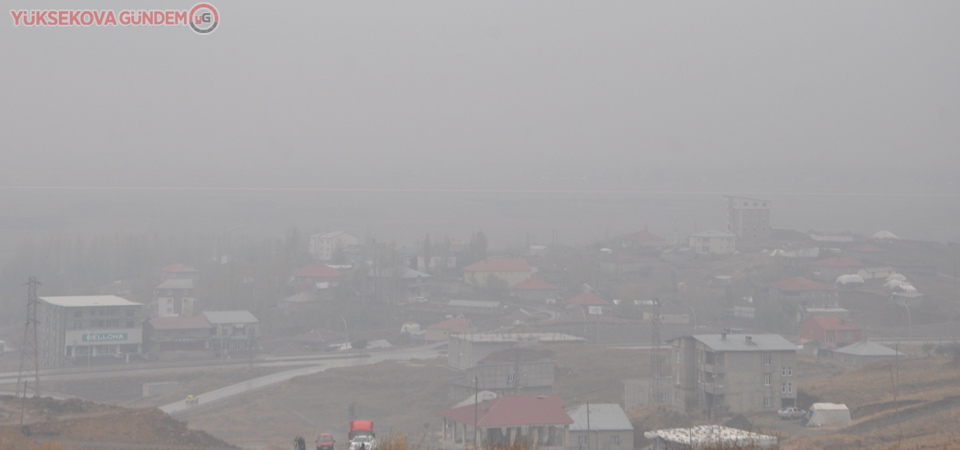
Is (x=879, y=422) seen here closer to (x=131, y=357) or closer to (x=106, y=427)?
(x=106, y=427)

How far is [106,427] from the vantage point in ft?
42.1

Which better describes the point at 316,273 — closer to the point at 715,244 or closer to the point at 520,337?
the point at 520,337

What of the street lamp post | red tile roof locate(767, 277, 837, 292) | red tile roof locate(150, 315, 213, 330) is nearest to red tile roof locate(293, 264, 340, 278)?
red tile roof locate(150, 315, 213, 330)

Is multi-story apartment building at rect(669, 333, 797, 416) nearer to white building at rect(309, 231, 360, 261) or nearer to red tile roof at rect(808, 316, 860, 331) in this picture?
red tile roof at rect(808, 316, 860, 331)

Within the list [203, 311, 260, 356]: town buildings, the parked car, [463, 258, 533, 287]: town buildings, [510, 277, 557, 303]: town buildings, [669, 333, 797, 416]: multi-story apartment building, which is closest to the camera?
the parked car

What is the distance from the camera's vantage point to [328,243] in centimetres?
6344

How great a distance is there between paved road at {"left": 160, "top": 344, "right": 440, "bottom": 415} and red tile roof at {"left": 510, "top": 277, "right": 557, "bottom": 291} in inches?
480

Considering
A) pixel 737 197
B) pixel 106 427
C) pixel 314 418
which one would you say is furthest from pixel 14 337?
pixel 737 197

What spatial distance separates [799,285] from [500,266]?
52.8 feet

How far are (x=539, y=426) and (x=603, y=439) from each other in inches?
48.0

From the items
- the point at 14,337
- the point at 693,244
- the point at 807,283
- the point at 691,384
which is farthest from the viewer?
the point at 693,244

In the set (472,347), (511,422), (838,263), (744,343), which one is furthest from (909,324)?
(511,422)

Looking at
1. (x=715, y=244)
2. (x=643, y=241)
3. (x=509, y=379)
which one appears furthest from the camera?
(x=643, y=241)

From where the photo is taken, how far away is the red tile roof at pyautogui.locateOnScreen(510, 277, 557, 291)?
4712cm
